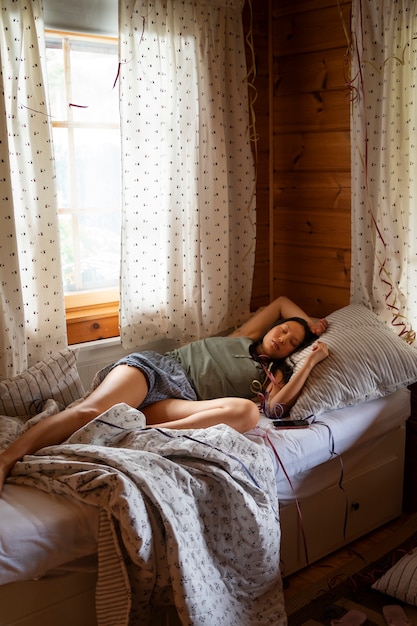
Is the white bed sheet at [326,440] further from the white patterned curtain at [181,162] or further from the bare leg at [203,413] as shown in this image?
the white patterned curtain at [181,162]

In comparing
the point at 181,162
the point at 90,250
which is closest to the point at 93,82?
the point at 181,162

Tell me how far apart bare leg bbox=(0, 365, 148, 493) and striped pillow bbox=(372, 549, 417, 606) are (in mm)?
1024

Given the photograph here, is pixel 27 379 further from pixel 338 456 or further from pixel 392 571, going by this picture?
pixel 392 571

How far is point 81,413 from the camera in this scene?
7.74 feet

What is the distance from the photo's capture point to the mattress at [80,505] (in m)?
1.82

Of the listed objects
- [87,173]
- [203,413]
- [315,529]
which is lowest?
[315,529]

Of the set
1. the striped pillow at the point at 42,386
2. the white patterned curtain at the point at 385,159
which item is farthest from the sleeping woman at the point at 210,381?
the white patterned curtain at the point at 385,159

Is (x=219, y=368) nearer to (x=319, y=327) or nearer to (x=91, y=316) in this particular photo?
(x=319, y=327)

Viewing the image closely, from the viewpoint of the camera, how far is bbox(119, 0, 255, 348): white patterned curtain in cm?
288

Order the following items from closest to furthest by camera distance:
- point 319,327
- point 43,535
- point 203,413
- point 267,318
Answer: point 43,535
point 203,413
point 319,327
point 267,318

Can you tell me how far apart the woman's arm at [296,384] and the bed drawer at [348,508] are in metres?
0.28

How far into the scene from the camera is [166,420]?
2.63 m

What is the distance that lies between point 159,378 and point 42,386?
43cm

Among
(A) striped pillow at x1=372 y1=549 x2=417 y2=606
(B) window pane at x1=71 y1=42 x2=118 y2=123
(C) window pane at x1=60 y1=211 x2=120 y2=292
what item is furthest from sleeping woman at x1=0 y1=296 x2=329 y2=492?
(B) window pane at x1=71 y1=42 x2=118 y2=123
